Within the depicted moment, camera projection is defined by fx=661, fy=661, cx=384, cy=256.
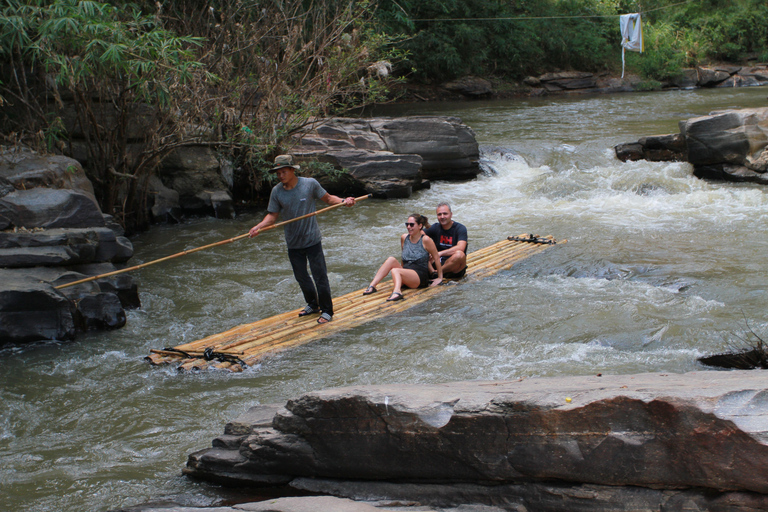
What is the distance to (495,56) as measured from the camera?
24500 mm

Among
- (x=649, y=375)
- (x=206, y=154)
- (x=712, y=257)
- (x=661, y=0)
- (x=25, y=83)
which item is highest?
(x=661, y=0)

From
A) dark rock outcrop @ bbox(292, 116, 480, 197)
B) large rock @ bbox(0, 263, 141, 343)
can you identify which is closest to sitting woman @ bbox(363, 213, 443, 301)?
large rock @ bbox(0, 263, 141, 343)

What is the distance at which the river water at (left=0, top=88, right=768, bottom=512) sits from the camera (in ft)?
12.4

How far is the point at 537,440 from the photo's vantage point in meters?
2.46

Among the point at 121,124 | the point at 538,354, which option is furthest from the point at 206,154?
the point at 538,354

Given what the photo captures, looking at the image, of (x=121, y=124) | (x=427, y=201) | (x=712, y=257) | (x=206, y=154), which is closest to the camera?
(x=712, y=257)

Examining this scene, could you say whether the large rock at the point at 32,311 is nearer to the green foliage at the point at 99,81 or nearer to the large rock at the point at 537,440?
the green foliage at the point at 99,81

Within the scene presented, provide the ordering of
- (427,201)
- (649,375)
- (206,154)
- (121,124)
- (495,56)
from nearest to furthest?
(649,375) → (121,124) → (206,154) → (427,201) → (495,56)

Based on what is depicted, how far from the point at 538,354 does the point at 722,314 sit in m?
1.77

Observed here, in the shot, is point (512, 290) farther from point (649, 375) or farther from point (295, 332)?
point (649, 375)

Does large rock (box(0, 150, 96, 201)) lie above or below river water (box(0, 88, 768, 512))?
above

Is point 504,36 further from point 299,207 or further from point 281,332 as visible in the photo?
point 281,332

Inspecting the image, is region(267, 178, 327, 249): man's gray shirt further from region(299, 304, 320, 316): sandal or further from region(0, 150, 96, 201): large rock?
region(0, 150, 96, 201): large rock

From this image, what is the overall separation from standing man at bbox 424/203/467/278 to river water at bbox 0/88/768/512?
25 centimetres
